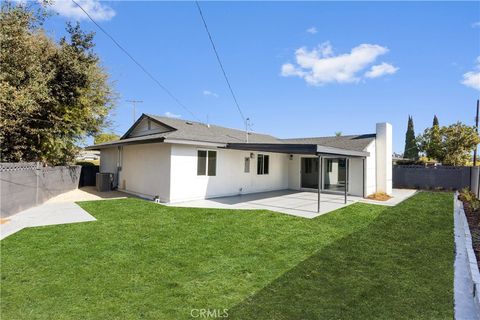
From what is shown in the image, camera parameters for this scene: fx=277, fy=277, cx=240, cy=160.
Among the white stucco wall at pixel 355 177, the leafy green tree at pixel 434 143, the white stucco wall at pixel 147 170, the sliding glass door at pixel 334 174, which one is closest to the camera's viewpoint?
the white stucco wall at pixel 147 170

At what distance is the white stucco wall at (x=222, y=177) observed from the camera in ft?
36.2

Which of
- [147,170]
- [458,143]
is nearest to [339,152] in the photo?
[147,170]

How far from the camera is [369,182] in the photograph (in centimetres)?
1455

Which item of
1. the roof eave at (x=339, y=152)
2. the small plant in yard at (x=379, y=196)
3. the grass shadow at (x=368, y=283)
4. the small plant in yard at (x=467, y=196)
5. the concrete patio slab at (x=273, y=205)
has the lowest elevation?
the grass shadow at (x=368, y=283)

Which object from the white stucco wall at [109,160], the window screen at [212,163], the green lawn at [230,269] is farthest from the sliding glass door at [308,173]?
the white stucco wall at [109,160]

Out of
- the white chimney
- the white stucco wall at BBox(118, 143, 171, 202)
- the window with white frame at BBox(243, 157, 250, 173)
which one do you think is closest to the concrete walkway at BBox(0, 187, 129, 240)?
the white stucco wall at BBox(118, 143, 171, 202)

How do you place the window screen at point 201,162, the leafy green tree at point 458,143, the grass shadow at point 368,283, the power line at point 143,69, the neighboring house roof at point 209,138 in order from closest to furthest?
the grass shadow at point 368,283
the power line at point 143,69
the neighboring house roof at point 209,138
the window screen at point 201,162
the leafy green tree at point 458,143

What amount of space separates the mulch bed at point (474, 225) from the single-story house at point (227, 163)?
414 cm

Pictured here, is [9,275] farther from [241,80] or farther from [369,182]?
[369,182]

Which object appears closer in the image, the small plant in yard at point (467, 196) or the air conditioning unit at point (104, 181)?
the small plant in yard at point (467, 196)

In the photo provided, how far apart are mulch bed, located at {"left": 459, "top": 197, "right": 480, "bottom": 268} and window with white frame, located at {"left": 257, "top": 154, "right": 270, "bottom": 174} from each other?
877 centimetres

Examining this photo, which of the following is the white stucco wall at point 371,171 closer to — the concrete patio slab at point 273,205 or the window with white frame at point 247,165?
the concrete patio slab at point 273,205

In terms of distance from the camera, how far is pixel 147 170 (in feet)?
40.6

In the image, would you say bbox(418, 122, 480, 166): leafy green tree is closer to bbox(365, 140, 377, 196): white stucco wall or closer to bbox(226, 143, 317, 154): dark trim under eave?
bbox(365, 140, 377, 196): white stucco wall
